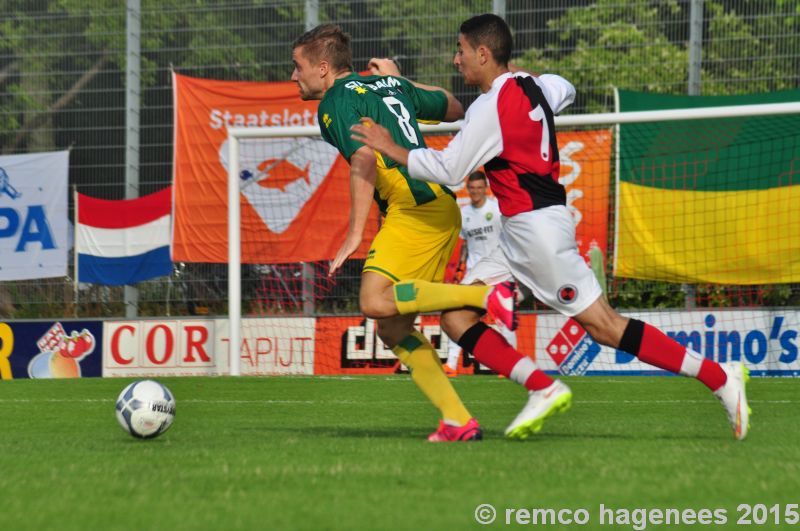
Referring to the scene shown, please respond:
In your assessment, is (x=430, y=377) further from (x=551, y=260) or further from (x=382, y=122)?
(x=382, y=122)

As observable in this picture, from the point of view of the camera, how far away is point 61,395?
32.7 feet

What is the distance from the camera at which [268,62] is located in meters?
14.5

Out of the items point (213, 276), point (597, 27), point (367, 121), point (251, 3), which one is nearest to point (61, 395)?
point (213, 276)

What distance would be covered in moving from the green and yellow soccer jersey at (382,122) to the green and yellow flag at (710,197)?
7.21 meters

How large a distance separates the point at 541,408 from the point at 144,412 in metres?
1.87

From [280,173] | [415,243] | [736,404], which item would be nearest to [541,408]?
[736,404]

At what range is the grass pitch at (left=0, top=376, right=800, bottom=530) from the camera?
3514 millimetres

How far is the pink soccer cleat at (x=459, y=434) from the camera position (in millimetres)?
5535

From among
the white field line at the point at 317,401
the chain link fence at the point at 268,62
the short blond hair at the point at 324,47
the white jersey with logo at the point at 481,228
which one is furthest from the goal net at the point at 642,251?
the short blond hair at the point at 324,47

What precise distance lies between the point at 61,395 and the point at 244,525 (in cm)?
703

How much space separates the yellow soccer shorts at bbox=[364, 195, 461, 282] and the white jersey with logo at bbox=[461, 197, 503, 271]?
6476 millimetres

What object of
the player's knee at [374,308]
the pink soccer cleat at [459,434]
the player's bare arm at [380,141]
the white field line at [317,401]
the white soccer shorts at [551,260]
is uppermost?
the player's bare arm at [380,141]

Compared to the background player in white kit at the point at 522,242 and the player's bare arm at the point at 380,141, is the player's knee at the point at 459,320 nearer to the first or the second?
the background player in white kit at the point at 522,242

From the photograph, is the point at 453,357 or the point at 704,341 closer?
the point at 453,357
